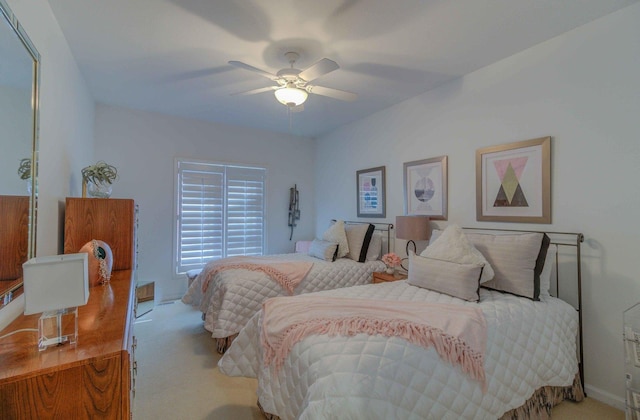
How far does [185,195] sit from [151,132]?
99cm

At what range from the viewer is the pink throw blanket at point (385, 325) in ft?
4.67

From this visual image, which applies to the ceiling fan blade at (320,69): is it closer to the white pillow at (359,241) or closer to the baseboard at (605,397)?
the white pillow at (359,241)

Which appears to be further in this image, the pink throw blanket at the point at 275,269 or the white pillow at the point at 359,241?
the white pillow at the point at 359,241

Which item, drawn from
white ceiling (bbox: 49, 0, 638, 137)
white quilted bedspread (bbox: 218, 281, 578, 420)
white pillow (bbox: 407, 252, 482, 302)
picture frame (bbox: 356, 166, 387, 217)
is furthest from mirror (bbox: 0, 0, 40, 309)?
picture frame (bbox: 356, 166, 387, 217)

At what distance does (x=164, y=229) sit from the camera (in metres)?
4.16

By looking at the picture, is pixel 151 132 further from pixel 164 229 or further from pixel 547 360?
pixel 547 360

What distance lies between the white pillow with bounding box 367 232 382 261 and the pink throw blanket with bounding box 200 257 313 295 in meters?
0.91

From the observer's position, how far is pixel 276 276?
2930 millimetres

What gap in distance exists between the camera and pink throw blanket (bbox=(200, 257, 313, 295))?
9.61 ft

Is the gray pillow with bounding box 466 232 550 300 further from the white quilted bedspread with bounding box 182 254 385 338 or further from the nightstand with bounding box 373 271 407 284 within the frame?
the white quilted bedspread with bounding box 182 254 385 338

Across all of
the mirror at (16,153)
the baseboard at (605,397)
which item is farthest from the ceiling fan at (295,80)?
the baseboard at (605,397)

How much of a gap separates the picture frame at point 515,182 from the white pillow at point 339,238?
159 cm

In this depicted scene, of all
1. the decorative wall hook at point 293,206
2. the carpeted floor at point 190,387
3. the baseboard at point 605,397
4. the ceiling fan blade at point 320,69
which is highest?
the ceiling fan blade at point 320,69

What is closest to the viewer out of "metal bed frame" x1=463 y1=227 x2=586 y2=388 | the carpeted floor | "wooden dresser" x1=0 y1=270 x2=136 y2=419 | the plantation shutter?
"wooden dresser" x1=0 y1=270 x2=136 y2=419
